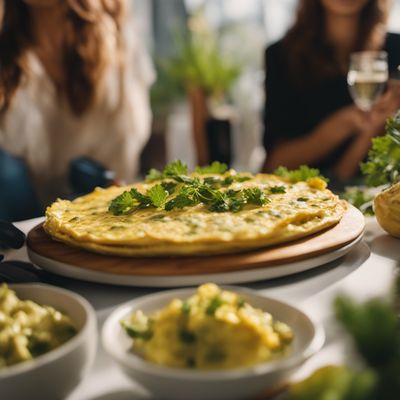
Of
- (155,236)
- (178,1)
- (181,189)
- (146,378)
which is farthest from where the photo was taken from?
(178,1)

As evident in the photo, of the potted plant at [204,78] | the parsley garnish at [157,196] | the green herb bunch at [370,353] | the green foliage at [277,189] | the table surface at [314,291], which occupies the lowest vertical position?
the potted plant at [204,78]

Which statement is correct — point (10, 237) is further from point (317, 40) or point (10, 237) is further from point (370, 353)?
point (317, 40)

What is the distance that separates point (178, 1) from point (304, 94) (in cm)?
301

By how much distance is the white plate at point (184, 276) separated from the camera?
40.6 inches

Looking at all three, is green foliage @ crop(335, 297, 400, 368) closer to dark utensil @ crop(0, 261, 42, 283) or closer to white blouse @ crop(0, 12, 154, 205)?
dark utensil @ crop(0, 261, 42, 283)

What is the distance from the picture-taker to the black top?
123 inches

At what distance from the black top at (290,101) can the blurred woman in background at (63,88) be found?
696 mm

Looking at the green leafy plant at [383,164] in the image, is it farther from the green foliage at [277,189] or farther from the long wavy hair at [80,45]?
the long wavy hair at [80,45]

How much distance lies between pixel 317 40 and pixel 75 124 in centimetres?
123

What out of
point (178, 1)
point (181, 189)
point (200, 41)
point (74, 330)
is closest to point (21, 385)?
point (74, 330)

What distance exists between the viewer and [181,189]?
1297 millimetres

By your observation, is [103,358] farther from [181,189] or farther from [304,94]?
[304,94]

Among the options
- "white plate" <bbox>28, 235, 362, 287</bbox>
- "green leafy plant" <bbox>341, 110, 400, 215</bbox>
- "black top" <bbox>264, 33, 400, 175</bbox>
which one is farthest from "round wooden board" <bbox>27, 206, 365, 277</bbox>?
"black top" <bbox>264, 33, 400, 175</bbox>

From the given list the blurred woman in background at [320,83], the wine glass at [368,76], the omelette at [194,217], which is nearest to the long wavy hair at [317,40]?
the blurred woman in background at [320,83]
